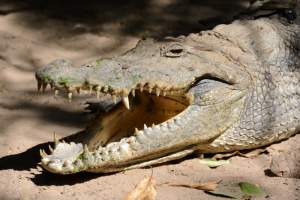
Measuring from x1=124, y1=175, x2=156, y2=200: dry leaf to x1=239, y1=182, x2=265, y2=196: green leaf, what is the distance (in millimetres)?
509

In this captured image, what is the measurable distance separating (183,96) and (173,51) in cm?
29

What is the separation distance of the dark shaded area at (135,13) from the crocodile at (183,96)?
1.87 meters

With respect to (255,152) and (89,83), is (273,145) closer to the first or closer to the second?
(255,152)

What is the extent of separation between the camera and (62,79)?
3555 mm

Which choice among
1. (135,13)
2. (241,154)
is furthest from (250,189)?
(135,13)

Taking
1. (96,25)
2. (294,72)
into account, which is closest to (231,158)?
(294,72)

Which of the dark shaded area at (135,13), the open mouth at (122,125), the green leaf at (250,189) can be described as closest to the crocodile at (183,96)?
the open mouth at (122,125)

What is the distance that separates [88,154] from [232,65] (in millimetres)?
1106

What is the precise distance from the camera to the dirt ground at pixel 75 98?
3672mm

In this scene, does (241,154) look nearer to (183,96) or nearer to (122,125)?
(183,96)

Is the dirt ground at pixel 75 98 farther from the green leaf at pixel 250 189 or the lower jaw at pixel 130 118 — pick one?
the lower jaw at pixel 130 118

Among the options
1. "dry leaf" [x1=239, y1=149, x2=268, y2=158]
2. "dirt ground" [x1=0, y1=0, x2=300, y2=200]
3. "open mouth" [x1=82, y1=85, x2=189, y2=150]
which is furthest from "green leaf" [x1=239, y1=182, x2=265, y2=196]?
"open mouth" [x1=82, y1=85, x2=189, y2=150]

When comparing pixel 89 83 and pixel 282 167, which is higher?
pixel 89 83

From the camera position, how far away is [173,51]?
396 centimetres
